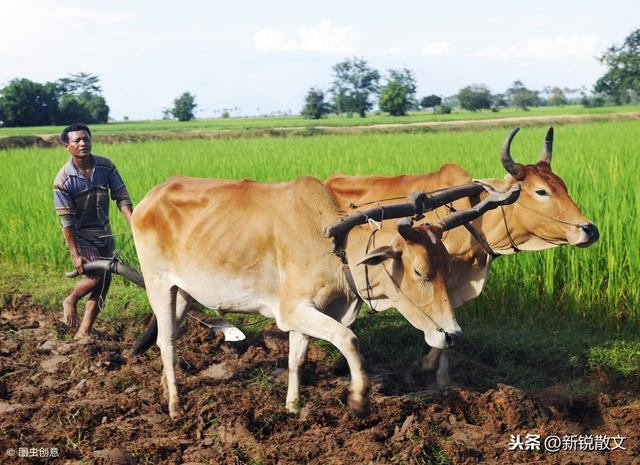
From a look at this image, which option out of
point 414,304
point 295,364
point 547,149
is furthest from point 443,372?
point 547,149

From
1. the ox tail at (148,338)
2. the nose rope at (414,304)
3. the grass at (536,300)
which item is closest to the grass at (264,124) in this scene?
the grass at (536,300)

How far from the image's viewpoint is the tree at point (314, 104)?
60.2 metres

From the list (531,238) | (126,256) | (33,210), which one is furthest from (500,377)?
(33,210)

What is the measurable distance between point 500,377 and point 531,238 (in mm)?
994

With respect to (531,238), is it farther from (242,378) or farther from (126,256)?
(126,256)

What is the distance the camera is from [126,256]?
8.95 m

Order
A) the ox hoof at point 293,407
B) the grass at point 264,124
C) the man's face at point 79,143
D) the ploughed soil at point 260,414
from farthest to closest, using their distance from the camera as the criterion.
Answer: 1. the grass at point 264,124
2. the man's face at point 79,143
3. the ox hoof at point 293,407
4. the ploughed soil at point 260,414

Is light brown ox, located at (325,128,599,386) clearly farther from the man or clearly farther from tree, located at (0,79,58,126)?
tree, located at (0,79,58,126)

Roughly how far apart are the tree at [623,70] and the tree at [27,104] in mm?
37864

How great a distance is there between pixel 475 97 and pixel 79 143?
63797mm

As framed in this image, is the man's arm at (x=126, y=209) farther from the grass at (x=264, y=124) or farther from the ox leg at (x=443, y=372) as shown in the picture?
the grass at (x=264, y=124)

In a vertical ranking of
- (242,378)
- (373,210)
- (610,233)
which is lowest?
(242,378)

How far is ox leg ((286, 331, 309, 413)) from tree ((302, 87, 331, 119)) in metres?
55.9

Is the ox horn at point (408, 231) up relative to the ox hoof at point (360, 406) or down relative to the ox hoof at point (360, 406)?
up
